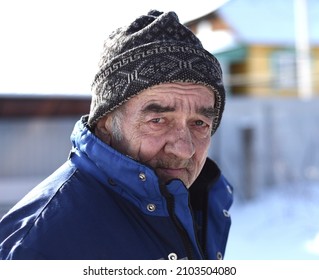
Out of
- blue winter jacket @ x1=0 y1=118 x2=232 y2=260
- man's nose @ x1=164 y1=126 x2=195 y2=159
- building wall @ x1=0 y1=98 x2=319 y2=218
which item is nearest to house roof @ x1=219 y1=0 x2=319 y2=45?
building wall @ x1=0 y1=98 x2=319 y2=218

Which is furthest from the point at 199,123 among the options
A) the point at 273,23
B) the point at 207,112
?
the point at 273,23

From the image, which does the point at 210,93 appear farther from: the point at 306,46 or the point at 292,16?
the point at 292,16

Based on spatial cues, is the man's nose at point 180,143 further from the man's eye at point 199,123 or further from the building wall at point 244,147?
the building wall at point 244,147

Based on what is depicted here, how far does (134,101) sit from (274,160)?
6.50 meters

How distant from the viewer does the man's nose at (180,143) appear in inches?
56.7

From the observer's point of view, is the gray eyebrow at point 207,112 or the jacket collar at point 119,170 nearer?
the jacket collar at point 119,170

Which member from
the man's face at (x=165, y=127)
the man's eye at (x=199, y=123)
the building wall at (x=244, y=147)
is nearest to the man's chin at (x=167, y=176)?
the man's face at (x=165, y=127)

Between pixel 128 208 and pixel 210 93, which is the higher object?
pixel 210 93

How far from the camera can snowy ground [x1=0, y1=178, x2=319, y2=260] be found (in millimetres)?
4797

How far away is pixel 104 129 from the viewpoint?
1564 mm

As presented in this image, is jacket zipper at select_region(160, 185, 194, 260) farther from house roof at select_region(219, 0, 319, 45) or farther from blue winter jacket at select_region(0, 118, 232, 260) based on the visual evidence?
house roof at select_region(219, 0, 319, 45)

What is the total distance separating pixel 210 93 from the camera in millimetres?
1550

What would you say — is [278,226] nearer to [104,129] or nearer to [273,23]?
[104,129]
